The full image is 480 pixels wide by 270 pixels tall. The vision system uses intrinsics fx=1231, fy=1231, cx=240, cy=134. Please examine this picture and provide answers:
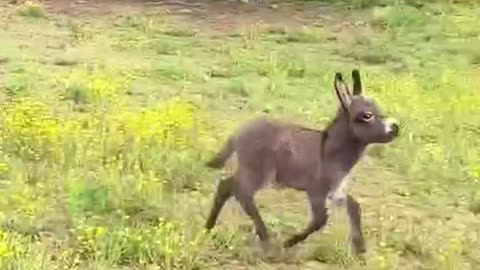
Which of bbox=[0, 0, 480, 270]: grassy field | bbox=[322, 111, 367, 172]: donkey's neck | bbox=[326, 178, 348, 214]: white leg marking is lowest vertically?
bbox=[0, 0, 480, 270]: grassy field

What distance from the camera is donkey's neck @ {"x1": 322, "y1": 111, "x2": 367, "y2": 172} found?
7559 millimetres

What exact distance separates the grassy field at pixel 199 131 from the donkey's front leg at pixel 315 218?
11cm

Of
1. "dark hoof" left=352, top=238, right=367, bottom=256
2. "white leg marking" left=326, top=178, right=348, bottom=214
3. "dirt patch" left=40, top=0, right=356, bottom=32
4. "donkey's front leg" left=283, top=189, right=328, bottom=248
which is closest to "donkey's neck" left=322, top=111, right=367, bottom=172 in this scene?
"white leg marking" left=326, top=178, right=348, bottom=214

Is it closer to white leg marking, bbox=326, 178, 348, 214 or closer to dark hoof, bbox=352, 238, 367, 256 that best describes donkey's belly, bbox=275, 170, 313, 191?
white leg marking, bbox=326, 178, 348, 214

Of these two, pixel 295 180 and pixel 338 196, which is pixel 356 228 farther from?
pixel 295 180

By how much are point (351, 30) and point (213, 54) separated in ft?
10.7

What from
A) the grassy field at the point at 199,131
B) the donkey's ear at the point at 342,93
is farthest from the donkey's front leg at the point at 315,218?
the donkey's ear at the point at 342,93

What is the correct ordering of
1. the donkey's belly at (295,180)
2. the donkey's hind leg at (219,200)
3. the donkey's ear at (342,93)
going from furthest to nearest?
the donkey's hind leg at (219,200), the donkey's belly at (295,180), the donkey's ear at (342,93)

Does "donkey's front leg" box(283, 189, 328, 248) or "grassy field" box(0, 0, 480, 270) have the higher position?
"donkey's front leg" box(283, 189, 328, 248)

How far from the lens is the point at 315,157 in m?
7.59

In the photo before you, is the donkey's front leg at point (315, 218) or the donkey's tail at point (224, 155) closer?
the donkey's front leg at point (315, 218)

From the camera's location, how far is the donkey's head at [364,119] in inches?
294

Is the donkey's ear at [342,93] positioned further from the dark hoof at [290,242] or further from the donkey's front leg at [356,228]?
the dark hoof at [290,242]

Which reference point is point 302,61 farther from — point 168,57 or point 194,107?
point 194,107
